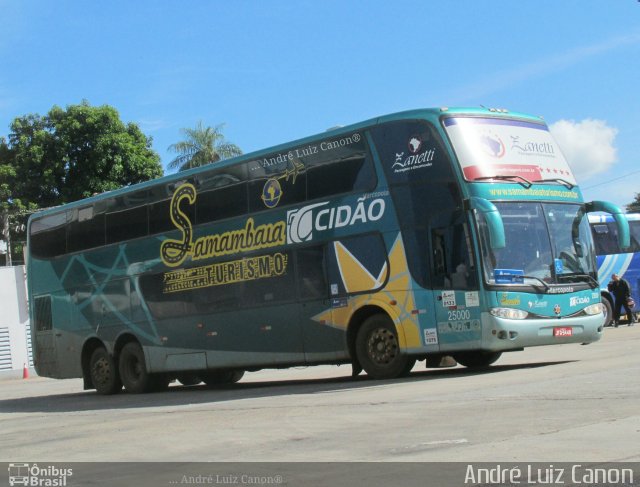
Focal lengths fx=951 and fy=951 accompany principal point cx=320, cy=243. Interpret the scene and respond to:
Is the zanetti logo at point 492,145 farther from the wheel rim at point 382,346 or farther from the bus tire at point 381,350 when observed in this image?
the wheel rim at point 382,346

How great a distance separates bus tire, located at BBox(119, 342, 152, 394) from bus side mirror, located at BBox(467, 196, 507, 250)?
29.8 ft

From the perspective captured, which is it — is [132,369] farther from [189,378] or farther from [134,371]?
[189,378]

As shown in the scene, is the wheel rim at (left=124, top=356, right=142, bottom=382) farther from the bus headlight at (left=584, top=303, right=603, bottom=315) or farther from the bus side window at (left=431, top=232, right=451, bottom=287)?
the bus headlight at (left=584, top=303, right=603, bottom=315)

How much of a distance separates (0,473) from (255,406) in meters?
5.20

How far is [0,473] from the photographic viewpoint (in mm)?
8977

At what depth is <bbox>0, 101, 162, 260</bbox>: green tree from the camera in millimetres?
46375

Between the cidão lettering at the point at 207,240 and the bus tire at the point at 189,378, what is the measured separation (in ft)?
7.82

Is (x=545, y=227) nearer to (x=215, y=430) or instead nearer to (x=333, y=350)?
(x=333, y=350)

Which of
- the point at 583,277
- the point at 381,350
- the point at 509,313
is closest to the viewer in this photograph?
the point at 509,313

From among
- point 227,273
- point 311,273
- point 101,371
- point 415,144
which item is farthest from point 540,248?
point 101,371

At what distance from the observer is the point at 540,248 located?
1495cm

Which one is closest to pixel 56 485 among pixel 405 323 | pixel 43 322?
pixel 405 323

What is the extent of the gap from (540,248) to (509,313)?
127cm

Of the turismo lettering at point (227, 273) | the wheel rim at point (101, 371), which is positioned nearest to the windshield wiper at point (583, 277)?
the turismo lettering at point (227, 273)
